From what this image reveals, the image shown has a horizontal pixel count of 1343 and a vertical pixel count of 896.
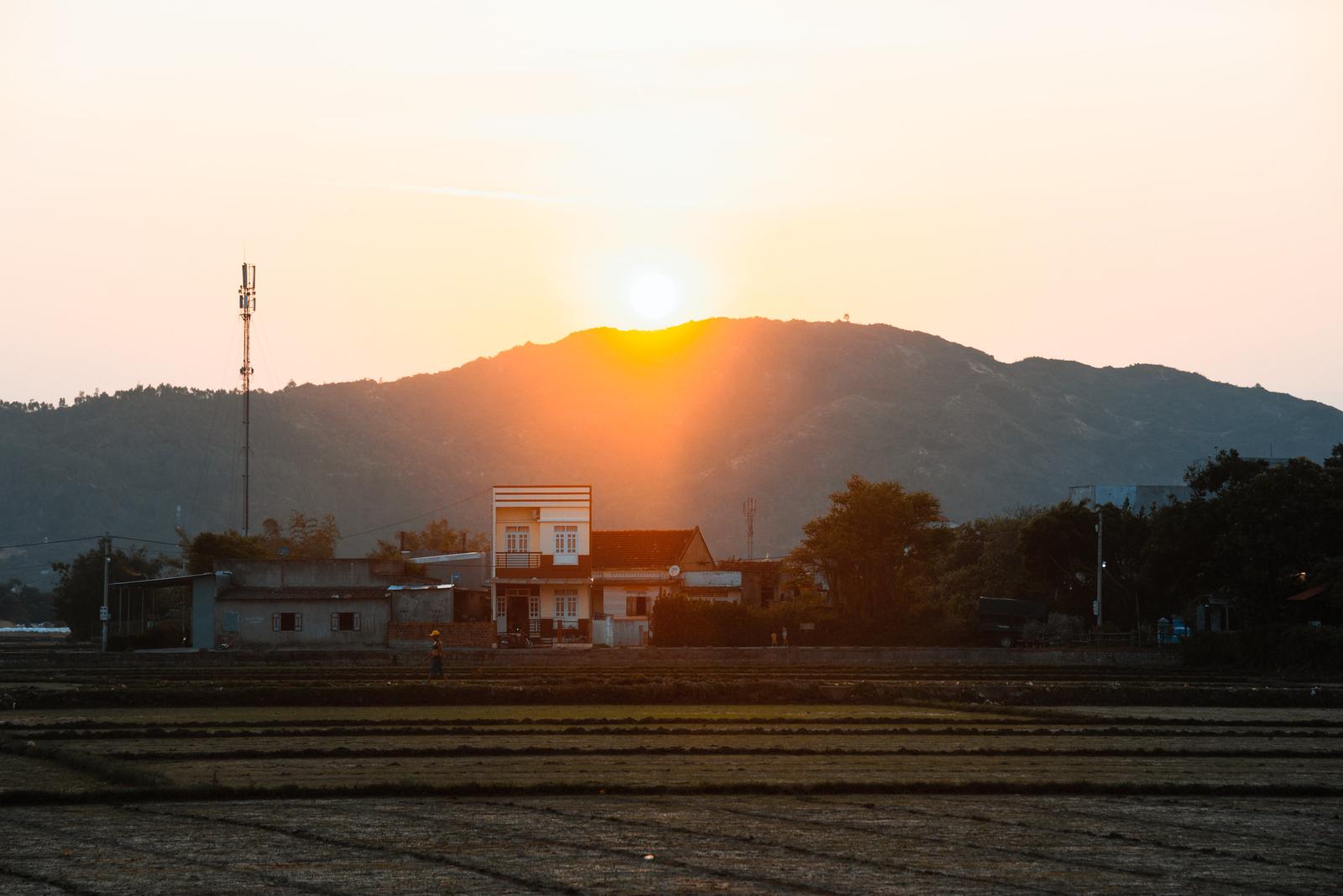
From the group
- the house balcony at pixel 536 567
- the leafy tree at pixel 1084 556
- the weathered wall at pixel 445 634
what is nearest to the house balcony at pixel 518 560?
the house balcony at pixel 536 567

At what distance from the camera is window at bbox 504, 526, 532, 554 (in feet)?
254

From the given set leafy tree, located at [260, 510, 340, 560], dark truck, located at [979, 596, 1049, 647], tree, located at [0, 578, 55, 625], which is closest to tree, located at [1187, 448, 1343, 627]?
dark truck, located at [979, 596, 1049, 647]

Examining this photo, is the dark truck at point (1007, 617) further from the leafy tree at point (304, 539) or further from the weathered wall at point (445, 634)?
the leafy tree at point (304, 539)

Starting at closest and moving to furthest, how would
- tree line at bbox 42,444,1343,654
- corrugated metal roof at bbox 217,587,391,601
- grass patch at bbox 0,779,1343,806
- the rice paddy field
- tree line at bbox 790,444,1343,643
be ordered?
1. the rice paddy field
2. grass patch at bbox 0,779,1343,806
3. tree line at bbox 790,444,1343,643
4. tree line at bbox 42,444,1343,654
5. corrugated metal roof at bbox 217,587,391,601

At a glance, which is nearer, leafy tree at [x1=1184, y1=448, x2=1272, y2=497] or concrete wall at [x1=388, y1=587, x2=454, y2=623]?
concrete wall at [x1=388, y1=587, x2=454, y2=623]

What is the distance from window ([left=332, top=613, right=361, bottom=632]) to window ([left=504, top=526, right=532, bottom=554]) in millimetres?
10806

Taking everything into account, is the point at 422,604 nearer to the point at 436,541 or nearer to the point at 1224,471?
the point at 1224,471

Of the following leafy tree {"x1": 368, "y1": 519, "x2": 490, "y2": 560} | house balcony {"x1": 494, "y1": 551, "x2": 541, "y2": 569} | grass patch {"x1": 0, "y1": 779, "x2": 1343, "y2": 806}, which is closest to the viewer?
grass patch {"x1": 0, "y1": 779, "x2": 1343, "y2": 806}

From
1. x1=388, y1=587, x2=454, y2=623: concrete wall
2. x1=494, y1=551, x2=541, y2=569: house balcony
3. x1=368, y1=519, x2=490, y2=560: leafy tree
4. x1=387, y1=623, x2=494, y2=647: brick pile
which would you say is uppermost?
x1=368, y1=519, x2=490, y2=560: leafy tree

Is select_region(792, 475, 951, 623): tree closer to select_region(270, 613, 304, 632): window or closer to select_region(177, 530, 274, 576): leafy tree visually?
select_region(270, 613, 304, 632): window

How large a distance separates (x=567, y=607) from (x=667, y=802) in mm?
55949

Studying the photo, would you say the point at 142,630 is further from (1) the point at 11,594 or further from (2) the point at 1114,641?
(1) the point at 11,594

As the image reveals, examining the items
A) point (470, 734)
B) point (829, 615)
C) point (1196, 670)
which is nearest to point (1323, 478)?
point (1196, 670)

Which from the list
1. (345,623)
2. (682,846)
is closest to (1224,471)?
(345,623)
